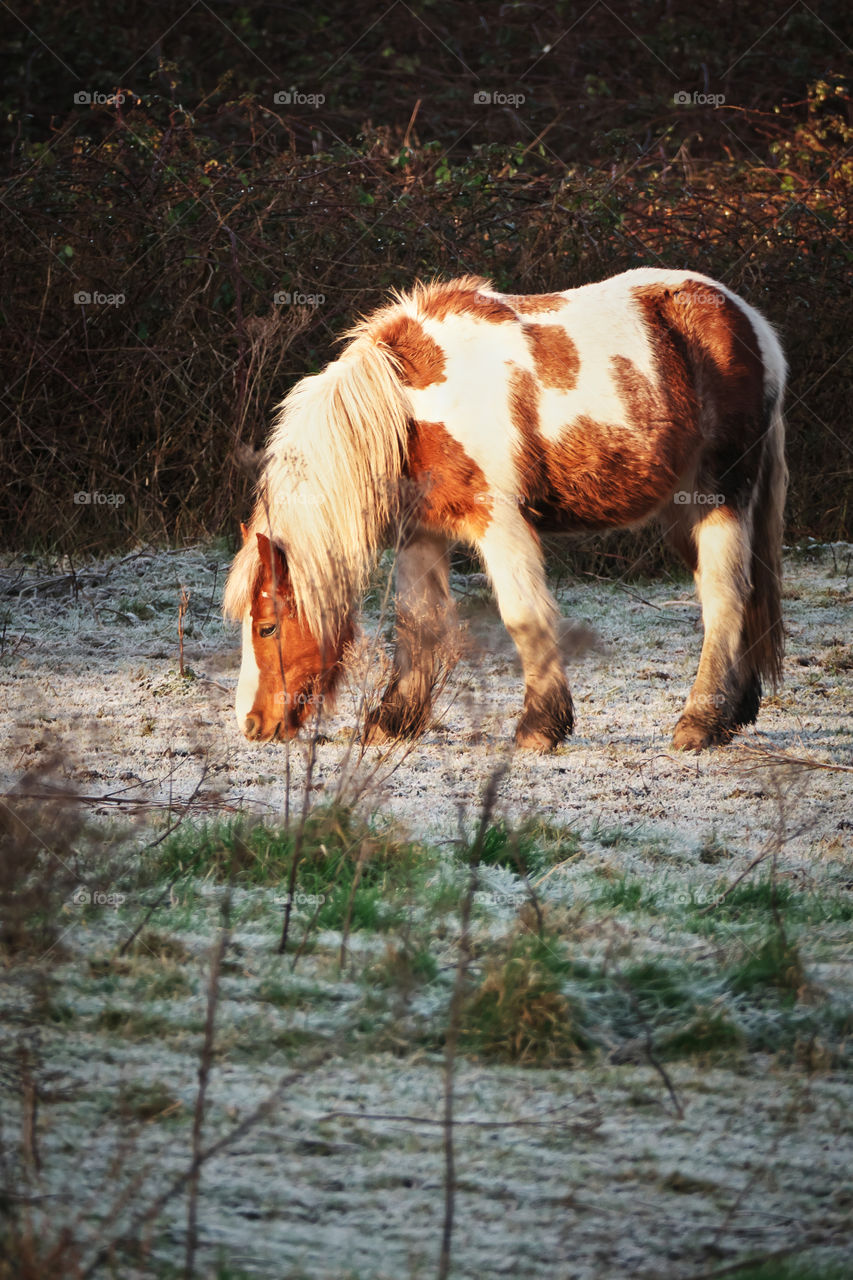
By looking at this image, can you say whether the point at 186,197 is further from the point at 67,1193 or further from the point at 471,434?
the point at 67,1193

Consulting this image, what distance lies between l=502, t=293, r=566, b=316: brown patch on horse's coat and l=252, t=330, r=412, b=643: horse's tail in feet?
1.75

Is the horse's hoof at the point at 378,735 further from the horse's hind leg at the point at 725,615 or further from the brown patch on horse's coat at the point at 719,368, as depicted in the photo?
the brown patch on horse's coat at the point at 719,368

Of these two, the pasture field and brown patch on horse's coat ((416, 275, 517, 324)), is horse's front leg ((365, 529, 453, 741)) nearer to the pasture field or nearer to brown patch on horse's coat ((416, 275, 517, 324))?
the pasture field

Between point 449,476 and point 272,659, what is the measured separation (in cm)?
81

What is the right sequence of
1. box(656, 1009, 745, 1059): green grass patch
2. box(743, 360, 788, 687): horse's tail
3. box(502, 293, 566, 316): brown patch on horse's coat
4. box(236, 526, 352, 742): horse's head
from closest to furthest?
box(656, 1009, 745, 1059): green grass patch
box(236, 526, 352, 742): horse's head
box(502, 293, 566, 316): brown patch on horse's coat
box(743, 360, 788, 687): horse's tail

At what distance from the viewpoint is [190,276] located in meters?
7.51

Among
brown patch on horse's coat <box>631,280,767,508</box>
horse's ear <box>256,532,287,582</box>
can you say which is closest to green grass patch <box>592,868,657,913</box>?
horse's ear <box>256,532,287,582</box>

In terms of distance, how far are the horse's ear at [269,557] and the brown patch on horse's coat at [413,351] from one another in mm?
699

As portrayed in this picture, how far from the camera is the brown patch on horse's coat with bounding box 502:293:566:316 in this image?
15.2 feet

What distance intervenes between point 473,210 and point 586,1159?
6773mm

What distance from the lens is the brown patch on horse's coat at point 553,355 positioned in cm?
447

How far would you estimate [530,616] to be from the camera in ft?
14.4

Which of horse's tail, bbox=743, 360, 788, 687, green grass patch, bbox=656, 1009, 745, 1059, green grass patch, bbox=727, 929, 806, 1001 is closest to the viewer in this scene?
green grass patch, bbox=656, 1009, 745, 1059

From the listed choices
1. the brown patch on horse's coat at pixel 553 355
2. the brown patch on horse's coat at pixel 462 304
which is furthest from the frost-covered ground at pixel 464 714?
the brown patch on horse's coat at pixel 462 304
